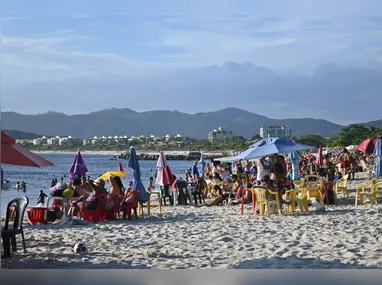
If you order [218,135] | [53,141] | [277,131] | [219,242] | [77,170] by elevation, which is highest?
[53,141]

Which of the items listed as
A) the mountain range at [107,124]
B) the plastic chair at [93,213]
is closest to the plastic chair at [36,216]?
the plastic chair at [93,213]

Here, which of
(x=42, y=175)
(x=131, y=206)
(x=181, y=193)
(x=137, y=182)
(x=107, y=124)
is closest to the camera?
(x=131, y=206)

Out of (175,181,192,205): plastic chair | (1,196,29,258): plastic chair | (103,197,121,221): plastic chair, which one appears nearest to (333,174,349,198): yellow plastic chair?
(175,181,192,205): plastic chair

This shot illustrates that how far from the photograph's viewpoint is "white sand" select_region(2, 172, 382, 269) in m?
6.02

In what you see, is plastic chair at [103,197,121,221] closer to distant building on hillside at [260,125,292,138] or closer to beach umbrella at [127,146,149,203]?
beach umbrella at [127,146,149,203]

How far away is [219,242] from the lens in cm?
712

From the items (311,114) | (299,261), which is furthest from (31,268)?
(311,114)

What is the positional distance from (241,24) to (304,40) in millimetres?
949

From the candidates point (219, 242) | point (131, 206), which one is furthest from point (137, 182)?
point (219, 242)

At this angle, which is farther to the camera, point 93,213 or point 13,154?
point 93,213

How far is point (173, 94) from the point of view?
305 inches

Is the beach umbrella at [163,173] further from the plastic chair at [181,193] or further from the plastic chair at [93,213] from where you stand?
the plastic chair at [93,213]

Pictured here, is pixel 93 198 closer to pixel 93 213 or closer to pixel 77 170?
pixel 93 213

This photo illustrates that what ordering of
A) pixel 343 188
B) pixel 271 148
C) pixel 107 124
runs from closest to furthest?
pixel 271 148 → pixel 343 188 → pixel 107 124
